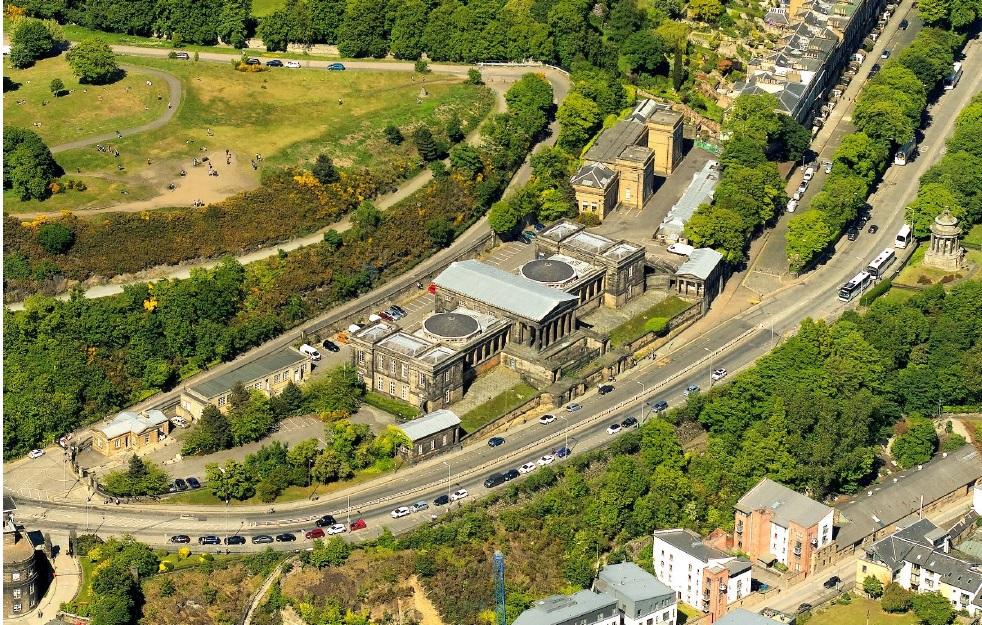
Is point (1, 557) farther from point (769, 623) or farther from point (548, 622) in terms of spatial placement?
point (769, 623)

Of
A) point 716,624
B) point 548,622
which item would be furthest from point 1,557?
point 716,624

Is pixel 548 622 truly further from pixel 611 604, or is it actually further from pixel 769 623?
pixel 769 623

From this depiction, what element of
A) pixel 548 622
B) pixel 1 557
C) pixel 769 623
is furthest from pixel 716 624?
pixel 1 557

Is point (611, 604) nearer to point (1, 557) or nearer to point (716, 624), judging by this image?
point (716, 624)

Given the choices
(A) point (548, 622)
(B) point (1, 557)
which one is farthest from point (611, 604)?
(B) point (1, 557)

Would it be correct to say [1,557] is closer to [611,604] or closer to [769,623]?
[611,604]
